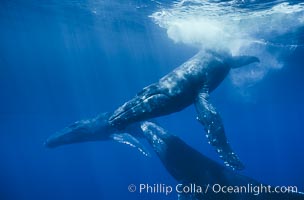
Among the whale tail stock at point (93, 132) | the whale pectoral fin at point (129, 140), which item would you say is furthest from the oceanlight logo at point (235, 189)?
the whale tail stock at point (93, 132)

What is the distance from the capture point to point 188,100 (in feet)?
34.9

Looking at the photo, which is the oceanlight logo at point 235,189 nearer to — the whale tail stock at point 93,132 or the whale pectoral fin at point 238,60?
the whale tail stock at point 93,132

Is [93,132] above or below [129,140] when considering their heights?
below

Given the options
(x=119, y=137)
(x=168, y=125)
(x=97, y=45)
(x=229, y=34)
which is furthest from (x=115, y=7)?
(x=168, y=125)

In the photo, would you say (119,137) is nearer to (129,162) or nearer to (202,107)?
(202,107)

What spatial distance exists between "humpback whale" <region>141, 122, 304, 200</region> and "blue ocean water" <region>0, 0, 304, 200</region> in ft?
17.6

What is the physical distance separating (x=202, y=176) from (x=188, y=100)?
260cm

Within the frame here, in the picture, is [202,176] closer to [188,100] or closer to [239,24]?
[188,100]

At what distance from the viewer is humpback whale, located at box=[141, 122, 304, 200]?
9203 mm

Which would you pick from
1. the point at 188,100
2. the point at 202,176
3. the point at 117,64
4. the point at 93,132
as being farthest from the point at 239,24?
the point at 117,64

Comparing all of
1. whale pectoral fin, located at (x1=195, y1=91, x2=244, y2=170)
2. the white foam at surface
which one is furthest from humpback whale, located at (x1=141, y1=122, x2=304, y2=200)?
the white foam at surface

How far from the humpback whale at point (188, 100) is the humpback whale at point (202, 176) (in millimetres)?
962

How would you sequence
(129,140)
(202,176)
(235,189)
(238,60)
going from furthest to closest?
(129,140)
(238,60)
(202,176)
(235,189)

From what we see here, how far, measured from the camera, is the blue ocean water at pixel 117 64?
1936 centimetres
